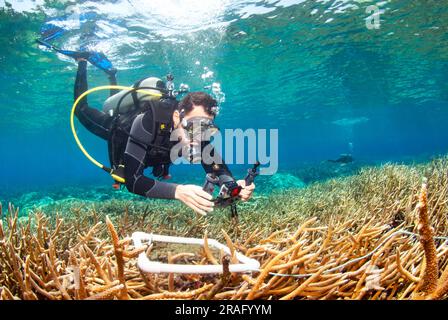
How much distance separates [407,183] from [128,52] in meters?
17.2

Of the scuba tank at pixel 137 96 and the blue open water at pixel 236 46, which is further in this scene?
the blue open water at pixel 236 46

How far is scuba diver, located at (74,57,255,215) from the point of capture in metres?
3.57

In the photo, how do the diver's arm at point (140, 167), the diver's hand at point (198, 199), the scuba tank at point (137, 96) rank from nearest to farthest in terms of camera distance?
the diver's hand at point (198, 199) < the diver's arm at point (140, 167) < the scuba tank at point (137, 96)

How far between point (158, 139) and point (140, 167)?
0.57m

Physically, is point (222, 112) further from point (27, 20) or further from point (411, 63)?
point (27, 20)

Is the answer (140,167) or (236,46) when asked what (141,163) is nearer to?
(140,167)

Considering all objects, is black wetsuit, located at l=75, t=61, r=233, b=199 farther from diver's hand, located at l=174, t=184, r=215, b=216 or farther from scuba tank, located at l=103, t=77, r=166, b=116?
scuba tank, located at l=103, t=77, r=166, b=116

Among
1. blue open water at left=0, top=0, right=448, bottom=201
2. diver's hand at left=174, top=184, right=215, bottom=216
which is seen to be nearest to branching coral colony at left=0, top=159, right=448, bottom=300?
diver's hand at left=174, top=184, right=215, bottom=216

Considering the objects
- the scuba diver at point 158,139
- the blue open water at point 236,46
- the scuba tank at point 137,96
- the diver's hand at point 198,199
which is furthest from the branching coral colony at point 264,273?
the blue open water at point 236,46

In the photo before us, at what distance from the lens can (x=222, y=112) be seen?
41.4 meters

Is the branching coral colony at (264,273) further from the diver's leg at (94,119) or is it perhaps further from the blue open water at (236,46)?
the blue open water at (236,46)

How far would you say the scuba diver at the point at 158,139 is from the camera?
3.57 meters

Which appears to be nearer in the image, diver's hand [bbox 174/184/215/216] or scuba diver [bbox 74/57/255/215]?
diver's hand [bbox 174/184/215/216]

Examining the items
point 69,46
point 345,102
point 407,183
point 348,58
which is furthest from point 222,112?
point 407,183
